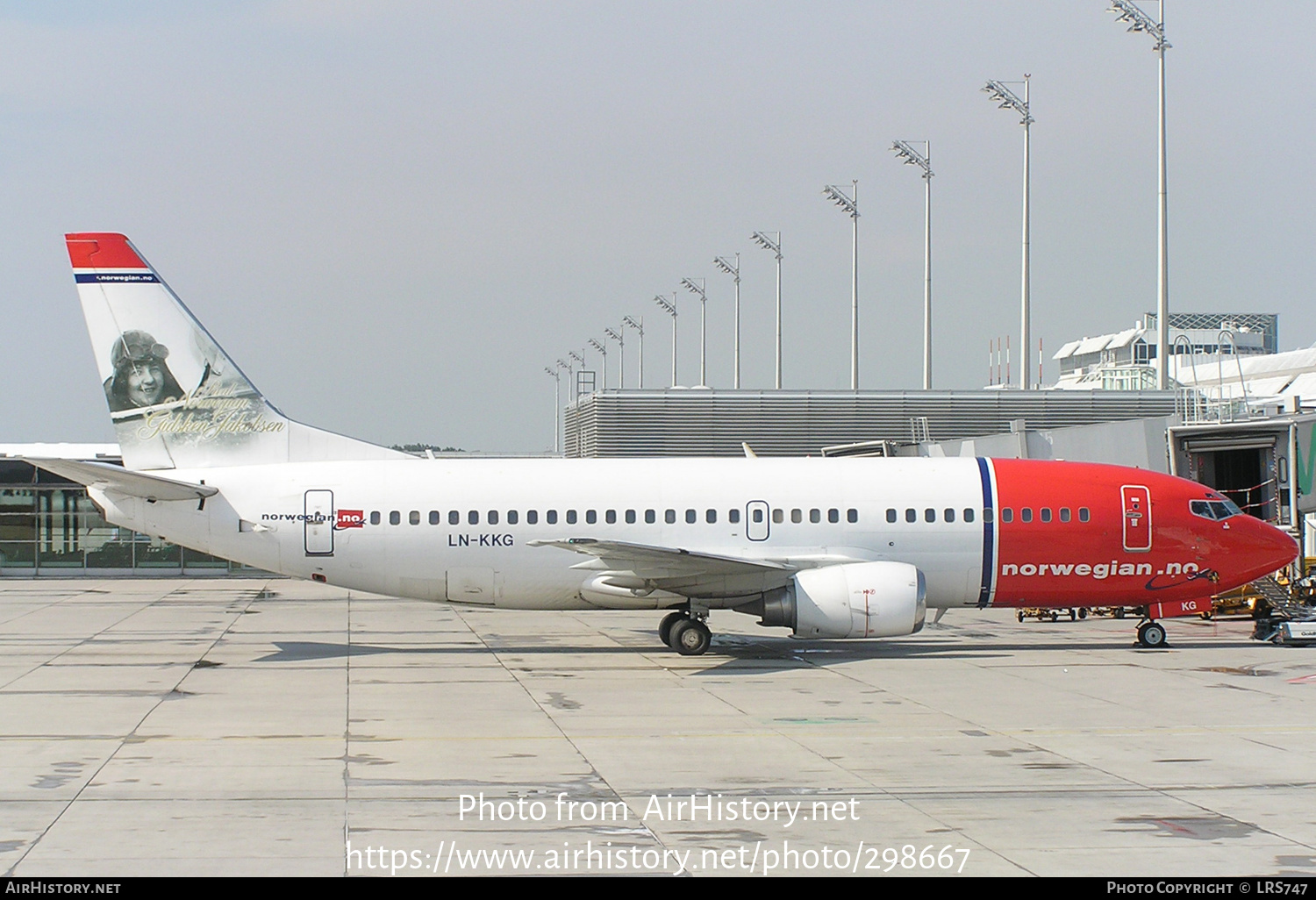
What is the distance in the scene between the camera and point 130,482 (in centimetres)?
2305

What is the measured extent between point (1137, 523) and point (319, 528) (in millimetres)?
15081

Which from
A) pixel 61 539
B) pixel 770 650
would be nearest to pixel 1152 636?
pixel 770 650

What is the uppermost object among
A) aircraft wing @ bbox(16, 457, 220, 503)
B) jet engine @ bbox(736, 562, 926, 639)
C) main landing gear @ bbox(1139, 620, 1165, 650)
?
aircraft wing @ bbox(16, 457, 220, 503)

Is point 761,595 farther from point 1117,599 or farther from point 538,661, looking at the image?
point 1117,599

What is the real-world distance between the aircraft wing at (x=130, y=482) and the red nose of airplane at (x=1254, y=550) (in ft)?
62.4

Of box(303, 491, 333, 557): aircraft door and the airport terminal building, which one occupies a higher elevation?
box(303, 491, 333, 557): aircraft door

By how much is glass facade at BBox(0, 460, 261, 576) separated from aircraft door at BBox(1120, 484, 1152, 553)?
34.0 m

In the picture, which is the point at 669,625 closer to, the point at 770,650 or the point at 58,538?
the point at 770,650

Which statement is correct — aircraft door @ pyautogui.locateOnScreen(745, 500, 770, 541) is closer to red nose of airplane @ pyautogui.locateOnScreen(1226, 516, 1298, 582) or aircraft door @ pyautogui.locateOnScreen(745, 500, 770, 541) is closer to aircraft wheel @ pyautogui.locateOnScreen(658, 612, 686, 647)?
aircraft wheel @ pyautogui.locateOnScreen(658, 612, 686, 647)

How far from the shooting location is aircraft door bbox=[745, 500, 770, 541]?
2398cm

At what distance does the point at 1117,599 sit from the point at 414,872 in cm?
1833

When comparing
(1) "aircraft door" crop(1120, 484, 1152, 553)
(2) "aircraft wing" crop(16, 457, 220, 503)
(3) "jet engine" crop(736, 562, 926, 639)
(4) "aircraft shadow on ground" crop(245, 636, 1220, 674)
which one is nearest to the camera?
(3) "jet engine" crop(736, 562, 926, 639)

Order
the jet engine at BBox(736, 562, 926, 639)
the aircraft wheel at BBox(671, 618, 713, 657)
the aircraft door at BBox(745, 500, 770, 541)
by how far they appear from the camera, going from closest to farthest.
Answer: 1. the jet engine at BBox(736, 562, 926, 639)
2. the aircraft wheel at BBox(671, 618, 713, 657)
3. the aircraft door at BBox(745, 500, 770, 541)

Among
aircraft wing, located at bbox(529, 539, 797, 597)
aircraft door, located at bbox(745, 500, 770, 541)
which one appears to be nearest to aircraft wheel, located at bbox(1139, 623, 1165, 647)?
aircraft wing, located at bbox(529, 539, 797, 597)
